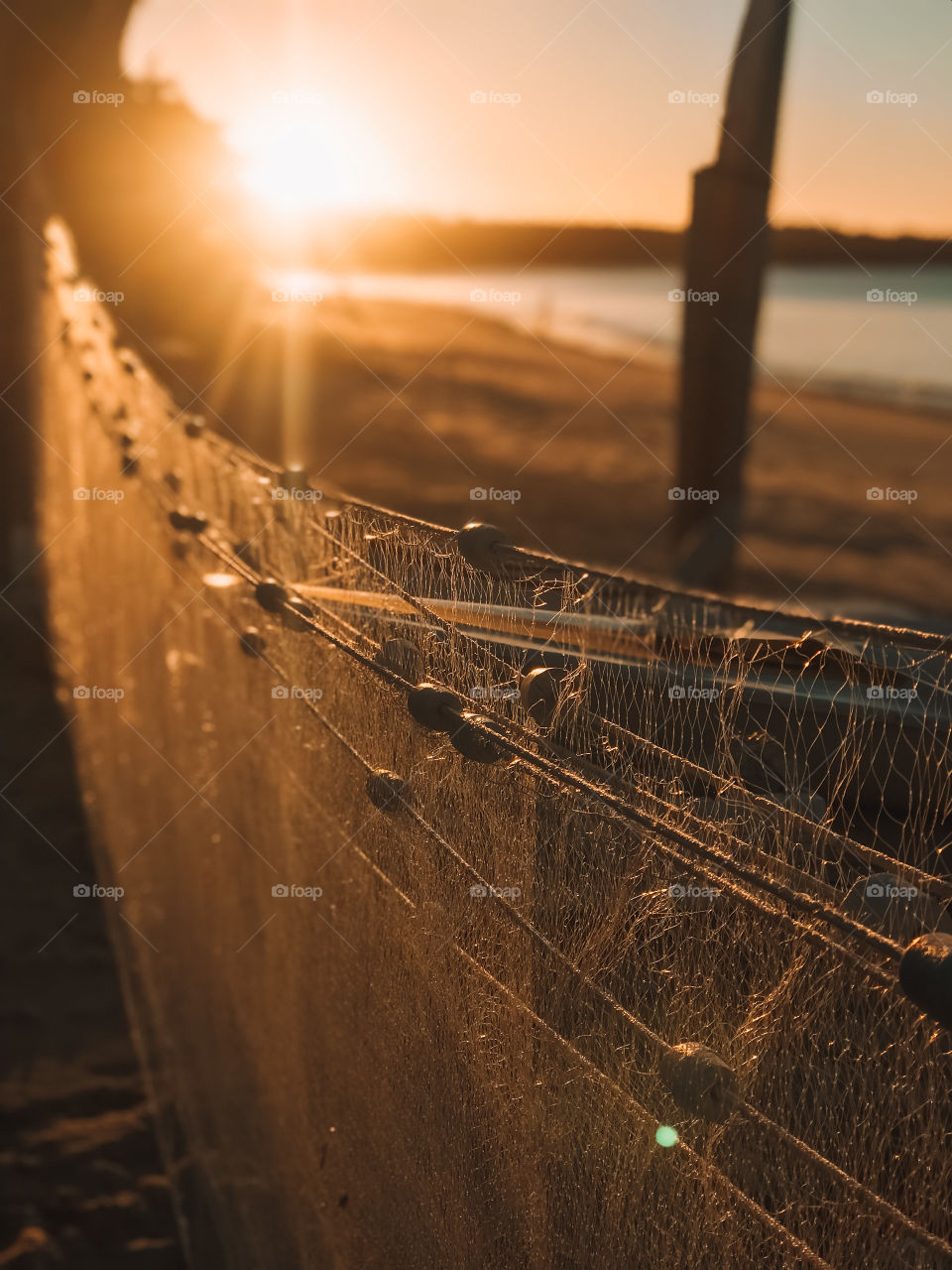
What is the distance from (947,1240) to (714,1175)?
0.61 ft

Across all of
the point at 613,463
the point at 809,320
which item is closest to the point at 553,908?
the point at 613,463

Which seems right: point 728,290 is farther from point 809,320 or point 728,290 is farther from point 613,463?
point 809,320

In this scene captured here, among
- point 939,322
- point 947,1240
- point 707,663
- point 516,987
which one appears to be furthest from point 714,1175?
Answer: point 939,322

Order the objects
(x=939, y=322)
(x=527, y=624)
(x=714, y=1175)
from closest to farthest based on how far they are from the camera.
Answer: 1. (x=714, y=1175)
2. (x=527, y=624)
3. (x=939, y=322)

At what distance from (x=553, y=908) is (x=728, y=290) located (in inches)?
148

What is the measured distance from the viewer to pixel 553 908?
1.05 m

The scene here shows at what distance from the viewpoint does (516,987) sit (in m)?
1.11

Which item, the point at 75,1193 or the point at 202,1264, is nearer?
the point at 202,1264

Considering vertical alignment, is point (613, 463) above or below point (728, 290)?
above

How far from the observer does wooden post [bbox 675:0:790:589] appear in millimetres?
4109

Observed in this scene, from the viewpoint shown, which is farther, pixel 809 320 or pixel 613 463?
pixel 809 320

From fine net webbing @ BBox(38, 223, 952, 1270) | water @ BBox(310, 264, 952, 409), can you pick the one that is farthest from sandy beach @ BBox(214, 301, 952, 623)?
fine net webbing @ BBox(38, 223, 952, 1270)

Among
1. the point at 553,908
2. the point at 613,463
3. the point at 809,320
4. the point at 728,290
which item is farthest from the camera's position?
the point at 809,320

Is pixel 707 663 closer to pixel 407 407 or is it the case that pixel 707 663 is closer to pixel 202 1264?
pixel 202 1264
